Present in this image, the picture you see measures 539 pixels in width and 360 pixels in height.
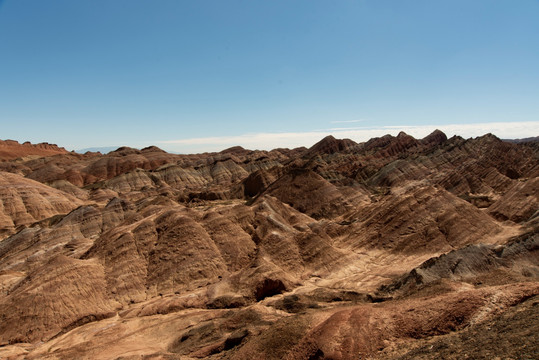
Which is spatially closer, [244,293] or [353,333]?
[353,333]

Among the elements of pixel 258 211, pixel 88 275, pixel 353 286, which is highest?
pixel 258 211

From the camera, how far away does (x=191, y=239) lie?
3669 cm

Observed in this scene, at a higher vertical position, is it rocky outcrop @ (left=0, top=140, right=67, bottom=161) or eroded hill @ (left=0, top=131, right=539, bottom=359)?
rocky outcrop @ (left=0, top=140, right=67, bottom=161)

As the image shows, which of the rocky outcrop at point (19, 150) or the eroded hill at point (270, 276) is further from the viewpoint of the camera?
the rocky outcrop at point (19, 150)

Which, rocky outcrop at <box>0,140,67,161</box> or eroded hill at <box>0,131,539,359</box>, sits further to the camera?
rocky outcrop at <box>0,140,67,161</box>

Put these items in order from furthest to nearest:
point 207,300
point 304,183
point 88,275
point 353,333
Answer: point 304,183
point 88,275
point 207,300
point 353,333

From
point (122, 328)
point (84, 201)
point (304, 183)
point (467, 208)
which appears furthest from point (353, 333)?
point (84, 201)

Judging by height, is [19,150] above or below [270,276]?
above

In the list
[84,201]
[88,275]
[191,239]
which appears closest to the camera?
[88,275]

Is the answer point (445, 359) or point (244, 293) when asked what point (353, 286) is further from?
point (445, 359)

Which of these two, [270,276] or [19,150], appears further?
[19,150]

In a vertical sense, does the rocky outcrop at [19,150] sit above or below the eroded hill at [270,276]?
above

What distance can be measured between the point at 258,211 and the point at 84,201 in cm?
5105

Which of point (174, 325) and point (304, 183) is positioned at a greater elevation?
Result: point (304, 183)
